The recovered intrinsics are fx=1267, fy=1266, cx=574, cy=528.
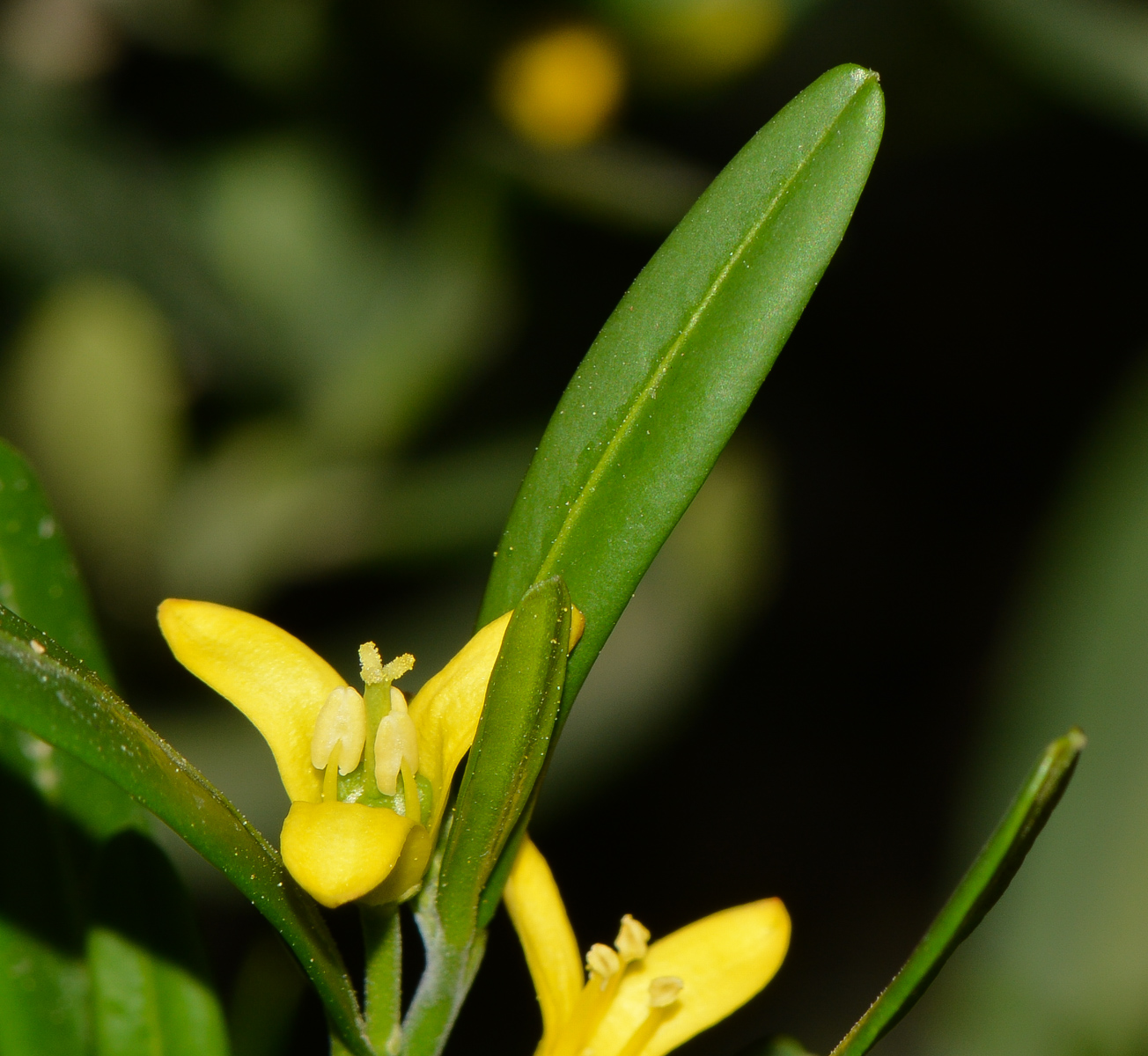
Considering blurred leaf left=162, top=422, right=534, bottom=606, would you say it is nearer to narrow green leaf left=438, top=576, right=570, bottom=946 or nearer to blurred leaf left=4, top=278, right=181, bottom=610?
blurred leaf left=4, top=278, right=181, bottom=610

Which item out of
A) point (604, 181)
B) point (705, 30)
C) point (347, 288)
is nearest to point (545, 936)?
point (604, 181)

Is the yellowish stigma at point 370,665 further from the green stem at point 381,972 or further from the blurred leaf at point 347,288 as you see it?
the blurred leaf at point 347,288

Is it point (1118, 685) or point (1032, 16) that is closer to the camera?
point (1032, 16)

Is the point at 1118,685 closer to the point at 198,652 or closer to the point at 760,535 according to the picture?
the point at 760,535

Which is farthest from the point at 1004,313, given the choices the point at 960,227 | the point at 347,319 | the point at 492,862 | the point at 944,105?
the point at 492,862

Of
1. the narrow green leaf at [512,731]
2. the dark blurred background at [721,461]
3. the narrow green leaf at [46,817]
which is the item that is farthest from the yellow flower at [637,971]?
the dark blurred background at [721,461]

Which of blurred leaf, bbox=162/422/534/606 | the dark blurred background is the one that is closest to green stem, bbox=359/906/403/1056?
the dark blurred background

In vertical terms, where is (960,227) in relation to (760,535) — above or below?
above
